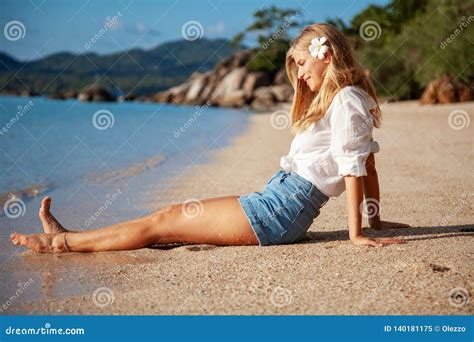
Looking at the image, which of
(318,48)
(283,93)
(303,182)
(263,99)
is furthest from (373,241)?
(283,93)

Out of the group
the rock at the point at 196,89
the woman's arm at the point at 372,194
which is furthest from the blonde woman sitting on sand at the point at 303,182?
the rock at the point at 196,89

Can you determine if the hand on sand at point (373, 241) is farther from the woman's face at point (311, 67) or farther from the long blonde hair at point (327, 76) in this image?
the woman's face at point (311, 67)

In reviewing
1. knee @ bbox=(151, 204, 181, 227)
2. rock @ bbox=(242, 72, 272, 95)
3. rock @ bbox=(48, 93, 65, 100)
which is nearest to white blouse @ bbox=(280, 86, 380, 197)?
knee @ bbox=(151, 204, 181, 227)

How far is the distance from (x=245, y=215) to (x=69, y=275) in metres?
1.16

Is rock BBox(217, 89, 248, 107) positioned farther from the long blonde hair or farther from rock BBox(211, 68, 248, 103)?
the long blonde hair

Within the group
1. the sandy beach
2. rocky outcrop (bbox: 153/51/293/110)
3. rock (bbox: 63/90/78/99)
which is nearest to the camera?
the sandy beach

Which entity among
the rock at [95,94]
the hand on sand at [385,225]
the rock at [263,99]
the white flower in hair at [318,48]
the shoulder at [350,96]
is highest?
the white flower in hair at [318,48]

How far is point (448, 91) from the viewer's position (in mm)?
24594

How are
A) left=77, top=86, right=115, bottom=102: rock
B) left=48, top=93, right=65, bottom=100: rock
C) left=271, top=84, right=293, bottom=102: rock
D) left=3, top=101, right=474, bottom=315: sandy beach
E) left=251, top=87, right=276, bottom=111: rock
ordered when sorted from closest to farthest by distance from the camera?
left=3, top=101, right=474, bottom=315: sandy beach < left=251, top=87, right=276, bottom=111: rock < left=271, top=84, right=293, bottom=102: rock < left=77, top=86, right=115, bottom=102: rock < left=48, top=93, right=65, bottom=100: rock

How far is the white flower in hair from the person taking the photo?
12.7ft

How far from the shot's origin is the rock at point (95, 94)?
2677 inches

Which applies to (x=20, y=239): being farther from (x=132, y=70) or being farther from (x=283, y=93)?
(x=132, y=70)

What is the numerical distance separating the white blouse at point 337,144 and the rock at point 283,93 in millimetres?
41594
